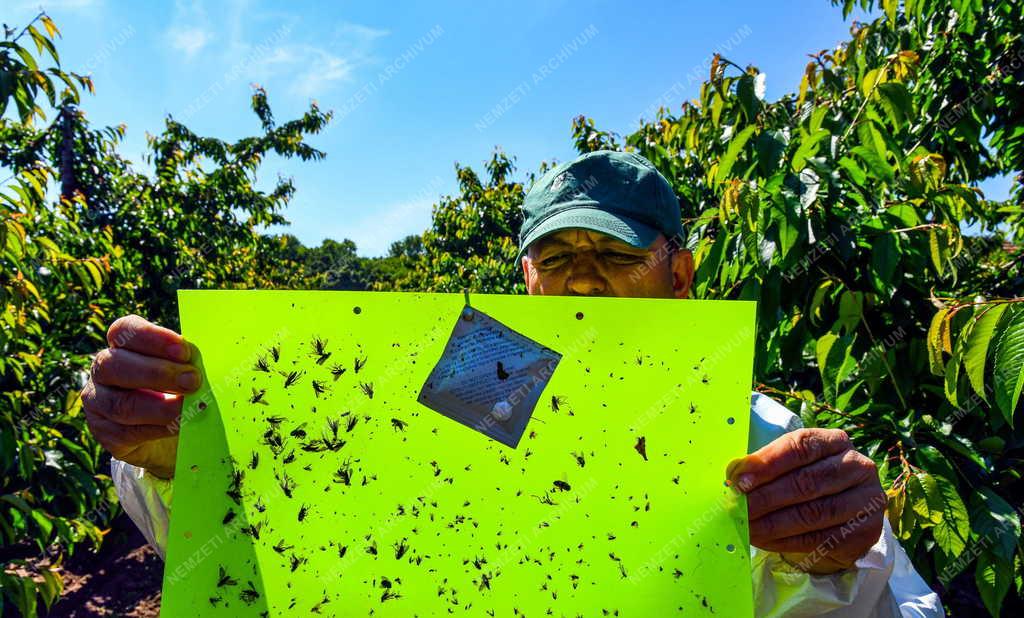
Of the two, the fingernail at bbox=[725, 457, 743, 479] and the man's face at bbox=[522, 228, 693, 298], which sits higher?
the man's face at bbox=[522, 228, 693, 298]

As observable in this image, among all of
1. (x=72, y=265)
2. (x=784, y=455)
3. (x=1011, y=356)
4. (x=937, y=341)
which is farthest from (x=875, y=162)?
(x=72, y=265)

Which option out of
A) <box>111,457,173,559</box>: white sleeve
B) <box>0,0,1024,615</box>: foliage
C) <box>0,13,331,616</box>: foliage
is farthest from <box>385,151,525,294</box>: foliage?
<box>111,457,173,559</box>: white sleeve

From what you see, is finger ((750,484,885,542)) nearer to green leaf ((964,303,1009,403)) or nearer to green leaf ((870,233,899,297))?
green leaf ((964,303,1009,403))

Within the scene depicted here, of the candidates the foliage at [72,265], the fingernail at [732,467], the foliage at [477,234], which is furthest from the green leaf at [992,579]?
the foliage at [477,234]

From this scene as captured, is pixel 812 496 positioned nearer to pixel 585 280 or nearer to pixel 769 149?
pixel 585 280

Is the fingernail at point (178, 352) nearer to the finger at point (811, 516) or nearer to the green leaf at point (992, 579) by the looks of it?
the finger at point (811, 516)

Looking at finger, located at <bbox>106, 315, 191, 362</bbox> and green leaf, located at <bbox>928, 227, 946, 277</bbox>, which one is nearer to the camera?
finger, located at <bbox>106, 315, 191, 362</bbox>

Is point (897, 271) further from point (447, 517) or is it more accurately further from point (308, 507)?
point (308, 507)
